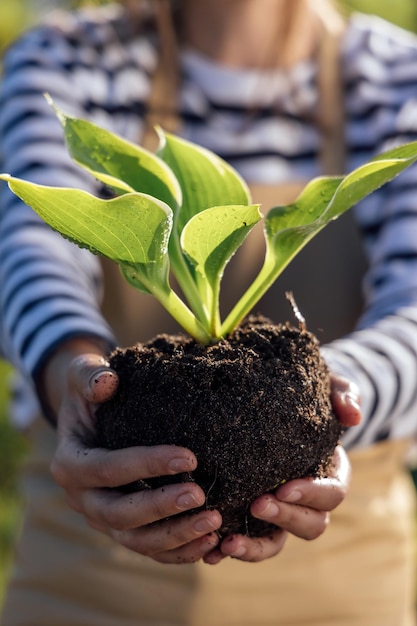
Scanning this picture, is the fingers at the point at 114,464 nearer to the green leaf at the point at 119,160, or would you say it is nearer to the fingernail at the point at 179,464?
the fingernail at the point at 179,464

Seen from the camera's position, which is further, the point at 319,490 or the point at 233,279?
the point at 233,279

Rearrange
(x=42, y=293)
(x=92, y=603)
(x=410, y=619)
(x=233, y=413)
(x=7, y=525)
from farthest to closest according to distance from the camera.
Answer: (x=7, y=525) < (x=410, y=619) < (x=92, y=603) < (x=42, y=293) < (x=233, y=413)

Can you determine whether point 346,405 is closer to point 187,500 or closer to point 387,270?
point 187,500

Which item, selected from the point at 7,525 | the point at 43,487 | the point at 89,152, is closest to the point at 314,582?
the point at 43,487

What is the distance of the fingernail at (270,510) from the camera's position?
57 cm

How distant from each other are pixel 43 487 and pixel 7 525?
127 cm

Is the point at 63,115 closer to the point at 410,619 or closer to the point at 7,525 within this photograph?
the point at 410,619

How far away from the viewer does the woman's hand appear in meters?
0.58

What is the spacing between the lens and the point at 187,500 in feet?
1.76

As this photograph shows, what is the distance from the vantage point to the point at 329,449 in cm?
61

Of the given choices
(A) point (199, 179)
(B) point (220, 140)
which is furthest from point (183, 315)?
(B) point (220, 140)

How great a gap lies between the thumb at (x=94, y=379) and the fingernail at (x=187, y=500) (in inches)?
4.3

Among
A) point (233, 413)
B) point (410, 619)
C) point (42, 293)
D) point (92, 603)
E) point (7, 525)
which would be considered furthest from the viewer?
point (7, 525)

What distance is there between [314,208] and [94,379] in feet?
0.73
